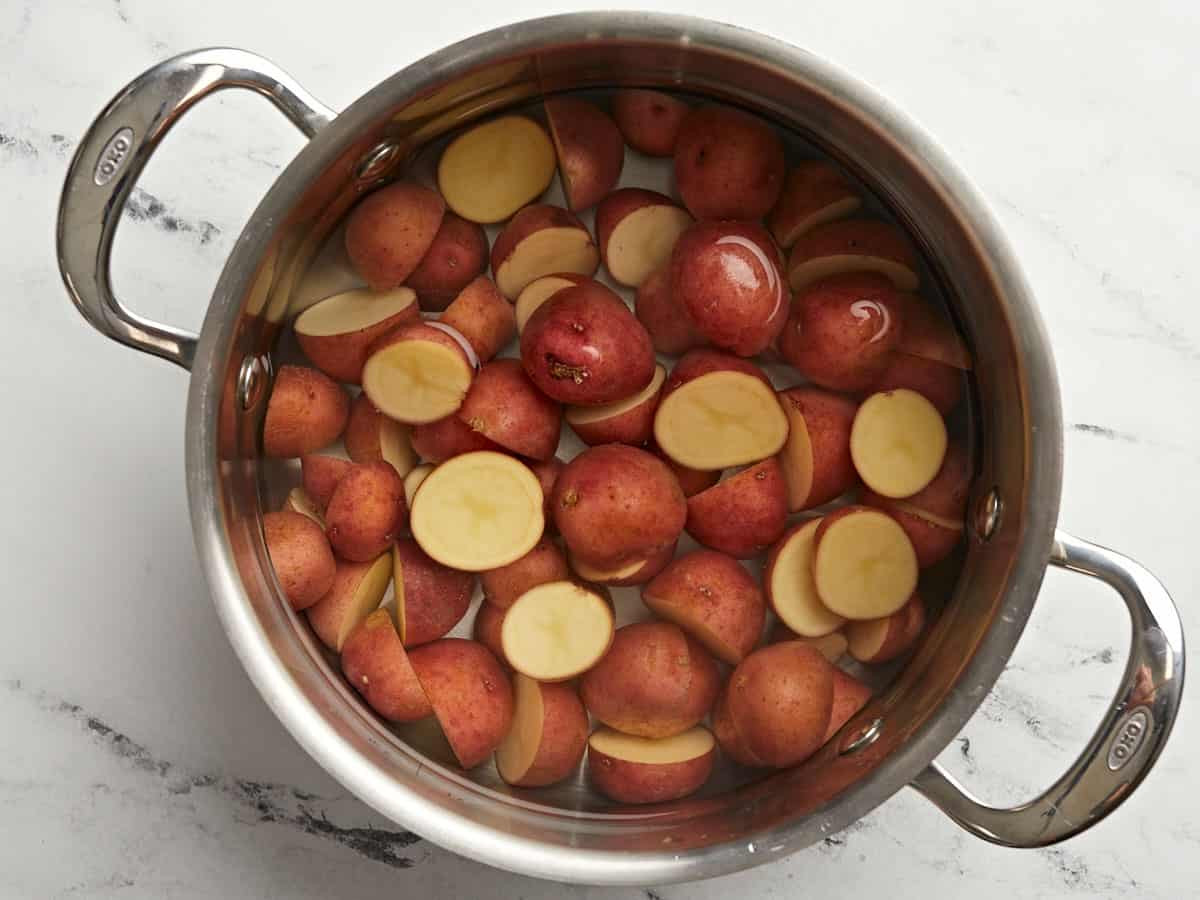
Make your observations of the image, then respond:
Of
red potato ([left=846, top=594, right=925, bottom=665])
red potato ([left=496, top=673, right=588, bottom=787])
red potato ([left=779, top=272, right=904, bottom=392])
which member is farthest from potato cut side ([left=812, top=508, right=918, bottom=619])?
red potato ([left=496, top=673, right=588, bottom=787])

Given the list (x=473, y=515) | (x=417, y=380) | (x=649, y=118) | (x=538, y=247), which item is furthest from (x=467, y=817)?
(x=649, y=118)

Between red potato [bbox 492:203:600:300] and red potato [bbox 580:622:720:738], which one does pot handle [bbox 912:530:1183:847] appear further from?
red potato [bbox 492:203:600:300]

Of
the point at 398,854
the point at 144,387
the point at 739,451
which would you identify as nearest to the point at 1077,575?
the point at 739,451

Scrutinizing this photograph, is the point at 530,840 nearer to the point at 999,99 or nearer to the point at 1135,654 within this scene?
the point at 1135,654

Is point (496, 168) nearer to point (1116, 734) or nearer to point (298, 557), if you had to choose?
point (298, 557)

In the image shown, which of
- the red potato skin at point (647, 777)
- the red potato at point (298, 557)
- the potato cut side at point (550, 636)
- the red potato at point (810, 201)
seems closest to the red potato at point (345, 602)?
the red potato at point (298, 557)

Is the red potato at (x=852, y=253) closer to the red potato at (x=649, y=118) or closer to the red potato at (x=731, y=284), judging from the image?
the red potato at (x=731, y=284)
